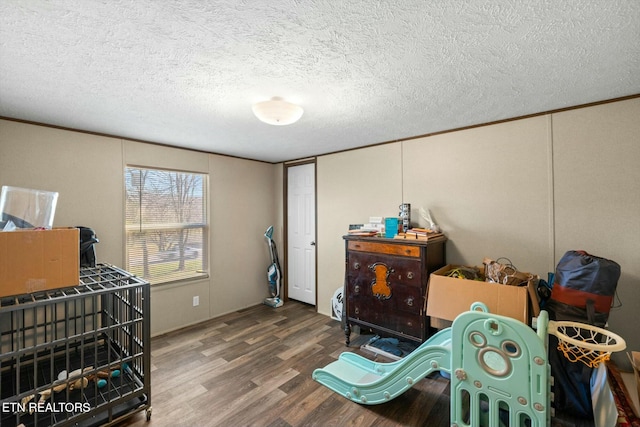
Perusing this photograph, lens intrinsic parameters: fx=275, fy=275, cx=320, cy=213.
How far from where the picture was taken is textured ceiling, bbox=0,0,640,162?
111 centimetres

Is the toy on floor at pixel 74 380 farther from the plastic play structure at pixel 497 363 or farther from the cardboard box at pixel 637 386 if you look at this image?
the cardboard box at pixel 637 386

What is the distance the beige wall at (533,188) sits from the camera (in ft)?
6.50

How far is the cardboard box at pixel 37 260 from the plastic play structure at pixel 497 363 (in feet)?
7.12

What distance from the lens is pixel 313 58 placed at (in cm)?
145

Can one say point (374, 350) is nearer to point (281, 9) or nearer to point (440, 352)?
point (440, 352)

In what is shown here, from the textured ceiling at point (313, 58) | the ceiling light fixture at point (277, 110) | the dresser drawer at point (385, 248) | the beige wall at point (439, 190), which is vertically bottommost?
the dresser drawer at point (385, 248)

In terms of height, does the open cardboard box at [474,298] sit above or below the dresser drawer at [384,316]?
above

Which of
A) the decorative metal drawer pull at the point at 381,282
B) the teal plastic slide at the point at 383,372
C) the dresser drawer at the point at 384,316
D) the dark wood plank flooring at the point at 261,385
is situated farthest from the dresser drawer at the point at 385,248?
the dark wood plank flooring at the point at 261,385

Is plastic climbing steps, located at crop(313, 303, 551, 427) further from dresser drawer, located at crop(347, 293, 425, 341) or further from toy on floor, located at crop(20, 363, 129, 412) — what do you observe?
toy on floor, located at crop(20, 363, 129, 412)

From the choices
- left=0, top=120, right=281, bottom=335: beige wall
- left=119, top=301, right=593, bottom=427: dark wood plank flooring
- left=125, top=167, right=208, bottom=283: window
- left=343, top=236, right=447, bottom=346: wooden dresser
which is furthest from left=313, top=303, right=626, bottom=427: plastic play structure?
left=125, top=167, right=208, bottom=283: window

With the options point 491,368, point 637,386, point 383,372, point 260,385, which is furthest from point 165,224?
point 637,386

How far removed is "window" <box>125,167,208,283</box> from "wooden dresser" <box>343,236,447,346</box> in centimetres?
201

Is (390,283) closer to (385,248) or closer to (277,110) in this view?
(385,248)

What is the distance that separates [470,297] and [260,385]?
1.81m
